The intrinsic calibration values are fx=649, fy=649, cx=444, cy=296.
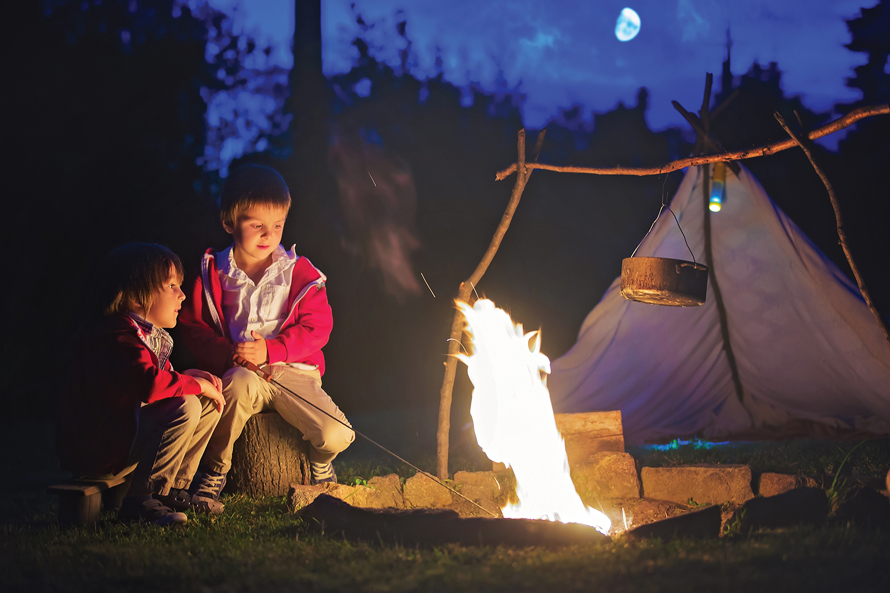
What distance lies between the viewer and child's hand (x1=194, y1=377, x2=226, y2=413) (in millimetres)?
2688

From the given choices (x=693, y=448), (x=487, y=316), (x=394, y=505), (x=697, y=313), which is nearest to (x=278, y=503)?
(x=394, y=505)

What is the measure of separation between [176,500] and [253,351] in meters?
0.69

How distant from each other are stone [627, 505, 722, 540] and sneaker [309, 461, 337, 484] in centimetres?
155

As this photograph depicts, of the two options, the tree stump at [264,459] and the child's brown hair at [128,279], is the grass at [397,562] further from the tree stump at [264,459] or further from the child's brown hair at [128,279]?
the child's brown hair at [128,279]

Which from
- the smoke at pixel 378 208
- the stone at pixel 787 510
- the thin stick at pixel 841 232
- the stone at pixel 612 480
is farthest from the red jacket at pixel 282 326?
the smoke at pixel 378 208

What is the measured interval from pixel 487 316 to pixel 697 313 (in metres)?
3.08

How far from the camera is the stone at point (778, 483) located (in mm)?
3047

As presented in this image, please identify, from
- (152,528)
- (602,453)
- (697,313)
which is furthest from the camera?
(697,313)

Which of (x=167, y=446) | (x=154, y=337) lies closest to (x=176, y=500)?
(x=167, y=446)

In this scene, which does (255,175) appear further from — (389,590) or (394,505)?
(389,590)

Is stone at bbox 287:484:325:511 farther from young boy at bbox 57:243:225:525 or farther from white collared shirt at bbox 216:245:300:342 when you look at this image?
white collared shirt at bbox 216:245:300:342

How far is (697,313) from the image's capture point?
5684mm

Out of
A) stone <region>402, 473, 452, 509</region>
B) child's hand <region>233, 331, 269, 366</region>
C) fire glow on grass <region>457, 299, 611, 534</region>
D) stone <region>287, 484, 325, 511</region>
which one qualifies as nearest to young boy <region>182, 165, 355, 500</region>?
child's hand <region>233, 331, 269, 366</region>

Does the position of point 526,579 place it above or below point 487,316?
below
